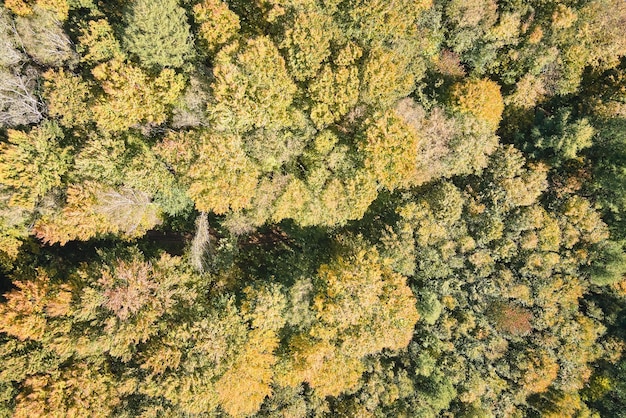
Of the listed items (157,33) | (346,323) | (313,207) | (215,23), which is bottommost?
(346,323)

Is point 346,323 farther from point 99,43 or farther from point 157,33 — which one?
point 99,43

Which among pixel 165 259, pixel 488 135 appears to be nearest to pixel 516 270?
pixel 488 135

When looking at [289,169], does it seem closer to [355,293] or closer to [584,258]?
[355,293]

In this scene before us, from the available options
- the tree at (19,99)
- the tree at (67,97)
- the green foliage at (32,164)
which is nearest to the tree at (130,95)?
the tree at (67,97)

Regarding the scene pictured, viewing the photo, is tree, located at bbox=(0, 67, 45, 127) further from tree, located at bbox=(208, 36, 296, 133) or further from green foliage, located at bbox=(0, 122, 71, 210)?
tree, located at bbox=(208, 36, 296, 133)

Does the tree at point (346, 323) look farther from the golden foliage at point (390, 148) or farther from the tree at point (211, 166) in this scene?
the tree at point (211, 166)

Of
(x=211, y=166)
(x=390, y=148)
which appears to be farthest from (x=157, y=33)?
(x=390, y=148)
